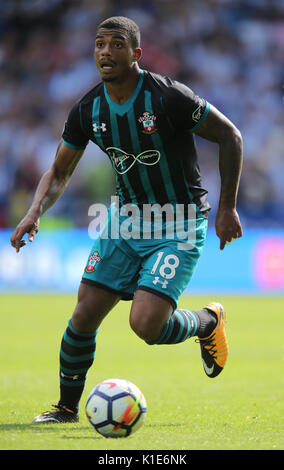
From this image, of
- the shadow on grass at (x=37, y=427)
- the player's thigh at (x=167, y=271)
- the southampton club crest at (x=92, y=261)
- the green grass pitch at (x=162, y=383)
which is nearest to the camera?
the green grass pitch at (x=162, y=383)

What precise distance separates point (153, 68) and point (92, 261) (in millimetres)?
15030

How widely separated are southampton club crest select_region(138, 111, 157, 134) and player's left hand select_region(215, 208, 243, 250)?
2.24 ft

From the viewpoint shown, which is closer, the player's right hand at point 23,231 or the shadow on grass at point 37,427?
the shadow on grass at point 37,427

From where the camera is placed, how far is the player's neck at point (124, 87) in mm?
4660

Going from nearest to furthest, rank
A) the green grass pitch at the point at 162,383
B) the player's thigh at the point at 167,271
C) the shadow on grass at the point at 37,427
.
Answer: the green grass pitch at the point at 162,383 < the shadow on grass at the point at 37,427 < the player's thigh at the point at 167,271

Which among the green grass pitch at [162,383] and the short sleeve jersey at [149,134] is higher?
the short sleeve jersey at [149,134]

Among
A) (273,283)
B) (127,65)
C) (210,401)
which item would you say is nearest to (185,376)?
(210,401)

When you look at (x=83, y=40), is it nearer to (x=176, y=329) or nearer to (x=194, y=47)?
(x=194, y=47)

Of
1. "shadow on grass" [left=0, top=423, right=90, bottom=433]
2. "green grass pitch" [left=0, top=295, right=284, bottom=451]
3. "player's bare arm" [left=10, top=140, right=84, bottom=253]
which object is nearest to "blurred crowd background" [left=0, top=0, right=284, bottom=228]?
"green grass pitch" [left=0, top=295, right=284, bottom=451]

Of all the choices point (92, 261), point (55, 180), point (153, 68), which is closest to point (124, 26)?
point (55, 180)

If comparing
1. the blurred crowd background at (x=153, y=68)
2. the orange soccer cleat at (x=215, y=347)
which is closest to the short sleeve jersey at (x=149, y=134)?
the orange soccer cleat at (x=215, y=347)

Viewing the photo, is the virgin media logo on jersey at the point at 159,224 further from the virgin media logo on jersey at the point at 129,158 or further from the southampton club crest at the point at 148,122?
the southampton club crest at the point at 148,122

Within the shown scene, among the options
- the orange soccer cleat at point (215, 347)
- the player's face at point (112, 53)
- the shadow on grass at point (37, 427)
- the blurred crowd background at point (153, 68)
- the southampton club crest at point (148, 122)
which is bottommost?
the shadow on grass at point (37, 427)

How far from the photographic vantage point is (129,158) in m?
4.75
